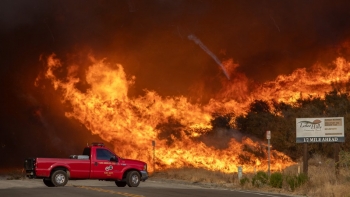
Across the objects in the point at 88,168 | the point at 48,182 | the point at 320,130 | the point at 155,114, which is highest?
the point at 155,114

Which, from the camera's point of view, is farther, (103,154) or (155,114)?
(155,114)

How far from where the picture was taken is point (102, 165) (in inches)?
1208

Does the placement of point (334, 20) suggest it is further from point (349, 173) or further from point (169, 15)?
point (349, 173)

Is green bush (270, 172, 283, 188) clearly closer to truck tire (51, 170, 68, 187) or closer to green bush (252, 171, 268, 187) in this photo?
green bush (252, 171, 268, 187)

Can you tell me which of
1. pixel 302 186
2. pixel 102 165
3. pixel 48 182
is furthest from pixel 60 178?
pixel 302 186

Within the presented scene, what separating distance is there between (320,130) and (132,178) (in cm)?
1077

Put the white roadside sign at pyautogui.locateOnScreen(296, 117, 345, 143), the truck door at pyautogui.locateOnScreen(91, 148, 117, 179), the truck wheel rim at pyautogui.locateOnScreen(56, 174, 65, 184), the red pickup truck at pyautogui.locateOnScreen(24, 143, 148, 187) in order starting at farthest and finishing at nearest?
the white roadside sign at pyautogui.locateOnScreen(296, 117, 345, 143) → the truck door at pyautogui.locateOnScreen(91, 148, 117, 179) → the truck wheel rim at pyautogui.locateOnScreen(56, 174, 65, 184) → the red pickup truck at pyautogui.locateOnScreen(24, 143, 148, 187)

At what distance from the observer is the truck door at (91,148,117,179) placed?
30.5m

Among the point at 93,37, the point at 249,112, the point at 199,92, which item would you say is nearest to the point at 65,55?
the point at 93,37

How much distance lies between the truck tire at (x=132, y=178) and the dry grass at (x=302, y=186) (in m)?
4.81

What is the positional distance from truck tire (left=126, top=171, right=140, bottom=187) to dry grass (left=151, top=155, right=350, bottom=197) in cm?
481

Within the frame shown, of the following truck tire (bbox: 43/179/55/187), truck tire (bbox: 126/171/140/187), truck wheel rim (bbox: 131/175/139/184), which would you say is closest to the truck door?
truck tire (bbox: 126/171/140/187)

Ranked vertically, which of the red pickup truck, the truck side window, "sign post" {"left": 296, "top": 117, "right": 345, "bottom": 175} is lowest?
the red pickup truck

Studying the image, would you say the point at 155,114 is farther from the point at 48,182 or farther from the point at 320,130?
Result: the point at 48,182
